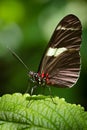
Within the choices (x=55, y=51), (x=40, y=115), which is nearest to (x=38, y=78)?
(x=55, y=51)

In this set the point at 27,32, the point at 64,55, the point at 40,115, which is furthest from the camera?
the point at 27,32

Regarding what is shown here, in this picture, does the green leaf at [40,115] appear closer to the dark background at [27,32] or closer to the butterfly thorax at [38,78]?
the butterfly thorax at [38,78]

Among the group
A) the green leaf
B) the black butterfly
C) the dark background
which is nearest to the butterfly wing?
the black butterfly

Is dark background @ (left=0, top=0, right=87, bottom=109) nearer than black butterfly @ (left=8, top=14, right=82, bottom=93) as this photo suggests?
No

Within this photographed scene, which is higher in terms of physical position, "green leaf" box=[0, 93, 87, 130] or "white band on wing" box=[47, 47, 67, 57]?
"white band on wing" box=[47, 47, 67, 57]

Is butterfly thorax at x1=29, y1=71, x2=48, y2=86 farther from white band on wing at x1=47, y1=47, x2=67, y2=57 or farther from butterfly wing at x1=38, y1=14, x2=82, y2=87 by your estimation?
white band on wing at x1=47, y1=47, x2=67, y2=57

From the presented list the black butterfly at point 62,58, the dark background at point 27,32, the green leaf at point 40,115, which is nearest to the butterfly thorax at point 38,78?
the black butterfly at point 62,58

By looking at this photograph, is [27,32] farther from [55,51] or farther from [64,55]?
[55,51]
